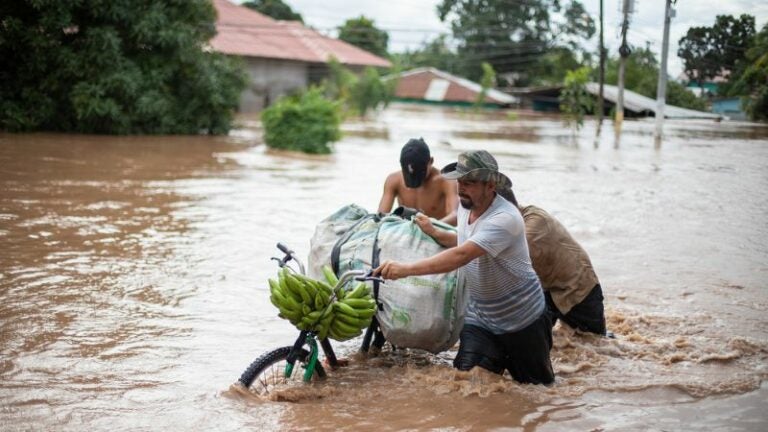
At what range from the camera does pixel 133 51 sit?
23.9m

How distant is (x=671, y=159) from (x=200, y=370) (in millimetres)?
18401

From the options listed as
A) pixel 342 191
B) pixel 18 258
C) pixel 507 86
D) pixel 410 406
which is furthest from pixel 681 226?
pixel 507 86

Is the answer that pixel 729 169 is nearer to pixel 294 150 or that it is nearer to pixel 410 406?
pixel 294 150

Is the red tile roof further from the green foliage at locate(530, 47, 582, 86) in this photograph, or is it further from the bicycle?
the bicycle

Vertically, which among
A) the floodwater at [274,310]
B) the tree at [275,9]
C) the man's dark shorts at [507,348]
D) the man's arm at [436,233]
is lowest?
the floodwater at [274,310]

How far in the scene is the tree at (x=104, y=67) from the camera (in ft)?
70.7

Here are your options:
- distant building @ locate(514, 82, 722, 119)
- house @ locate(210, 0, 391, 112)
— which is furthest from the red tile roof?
distant building @ locate(514, 82, 722, 119)

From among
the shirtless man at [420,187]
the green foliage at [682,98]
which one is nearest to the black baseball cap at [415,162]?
the shirtless man at [420,187]

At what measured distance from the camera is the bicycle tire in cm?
438

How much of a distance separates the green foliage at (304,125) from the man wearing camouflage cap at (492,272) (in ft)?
56.7

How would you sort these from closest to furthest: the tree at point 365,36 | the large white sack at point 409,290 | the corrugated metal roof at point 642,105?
the large white sack at point 409,290 → the corrugated metal roof at point 642,105 → the tree at point 365,36

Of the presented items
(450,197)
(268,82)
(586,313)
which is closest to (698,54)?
(586,313)

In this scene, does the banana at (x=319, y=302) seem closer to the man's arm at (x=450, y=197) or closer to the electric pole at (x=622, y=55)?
the man's arm at (x=450, y=197)

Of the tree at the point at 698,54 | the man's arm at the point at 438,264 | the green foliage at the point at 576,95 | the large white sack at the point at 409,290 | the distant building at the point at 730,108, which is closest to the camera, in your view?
the man's arm at the point at 438,264
